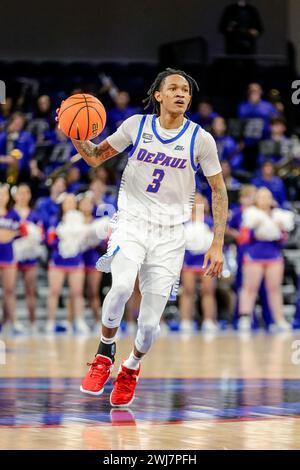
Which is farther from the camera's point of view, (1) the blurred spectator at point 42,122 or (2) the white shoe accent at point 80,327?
(1) the blurred spectator at point 42,122

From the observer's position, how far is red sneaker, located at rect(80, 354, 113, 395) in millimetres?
7355

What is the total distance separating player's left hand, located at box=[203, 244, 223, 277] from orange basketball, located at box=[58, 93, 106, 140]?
3.56 ft

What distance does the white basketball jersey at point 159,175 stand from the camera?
A: 7.35 metres

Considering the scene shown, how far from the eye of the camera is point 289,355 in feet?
39.9

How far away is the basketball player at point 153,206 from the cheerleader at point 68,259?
333 inches

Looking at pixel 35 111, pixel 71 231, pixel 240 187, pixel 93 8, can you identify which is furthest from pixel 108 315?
pixel 93 8

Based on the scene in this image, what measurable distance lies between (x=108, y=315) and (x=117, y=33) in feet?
54.8

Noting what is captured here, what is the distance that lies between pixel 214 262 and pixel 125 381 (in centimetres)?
100

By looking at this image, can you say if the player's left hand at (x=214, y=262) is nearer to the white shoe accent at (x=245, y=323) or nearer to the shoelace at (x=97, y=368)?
the shoelace at (x=97, y=368)

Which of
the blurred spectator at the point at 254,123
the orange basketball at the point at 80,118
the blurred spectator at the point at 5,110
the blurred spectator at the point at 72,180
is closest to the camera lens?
the orange basketball at the point at 80,118

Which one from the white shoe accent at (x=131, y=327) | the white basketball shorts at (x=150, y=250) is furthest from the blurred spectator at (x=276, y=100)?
the white basketball shorts at (x=150, y=250)

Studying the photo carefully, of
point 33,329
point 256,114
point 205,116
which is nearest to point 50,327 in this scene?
point 33,329

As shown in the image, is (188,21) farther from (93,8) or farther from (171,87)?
(171,87)

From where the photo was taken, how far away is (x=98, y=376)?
7367 mm
